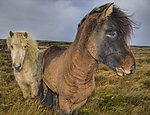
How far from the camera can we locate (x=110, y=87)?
602 inches

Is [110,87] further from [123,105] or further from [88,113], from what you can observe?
[88,113]

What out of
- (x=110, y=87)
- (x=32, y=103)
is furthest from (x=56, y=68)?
(x=110, y=87)

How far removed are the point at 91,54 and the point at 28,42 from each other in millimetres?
3073

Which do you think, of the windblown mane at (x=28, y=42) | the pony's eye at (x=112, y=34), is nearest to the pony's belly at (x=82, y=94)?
the pony's eye at (x=112, y=34)

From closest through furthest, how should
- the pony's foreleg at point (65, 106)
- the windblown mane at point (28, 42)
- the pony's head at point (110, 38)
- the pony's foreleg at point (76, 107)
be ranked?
the pony's head at point (110, 38), the pony's foreleg at point (65, 106), the pony's foreleg at point (76, 107), the windblown mane at point (28, 42)

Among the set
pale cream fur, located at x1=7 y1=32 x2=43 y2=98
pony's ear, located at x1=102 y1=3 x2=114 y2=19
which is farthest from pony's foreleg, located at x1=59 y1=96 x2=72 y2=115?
pale cream fur, located at x1=7 y1=32 x2=43 y2=98

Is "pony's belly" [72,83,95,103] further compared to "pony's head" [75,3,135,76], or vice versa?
"pony's belly" [72,83,95,103]

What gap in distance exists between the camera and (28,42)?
29.7ft

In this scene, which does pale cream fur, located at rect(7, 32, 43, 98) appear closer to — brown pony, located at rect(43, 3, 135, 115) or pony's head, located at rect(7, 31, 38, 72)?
pony's head, located at rect(7, 31, 38, 72)

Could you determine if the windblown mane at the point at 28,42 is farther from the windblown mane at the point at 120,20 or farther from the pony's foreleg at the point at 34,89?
the windblown mane at the point at 120,20

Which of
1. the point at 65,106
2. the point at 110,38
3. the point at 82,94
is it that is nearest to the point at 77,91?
the point at 82,94

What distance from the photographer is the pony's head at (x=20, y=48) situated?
8508 millimetres

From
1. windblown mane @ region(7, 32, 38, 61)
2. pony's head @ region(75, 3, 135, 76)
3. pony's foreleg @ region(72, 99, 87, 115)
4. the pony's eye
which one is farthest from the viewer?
windblown mane @ region(7, 32, 38, 61)

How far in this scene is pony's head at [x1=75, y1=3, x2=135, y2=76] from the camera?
6.02 meters
